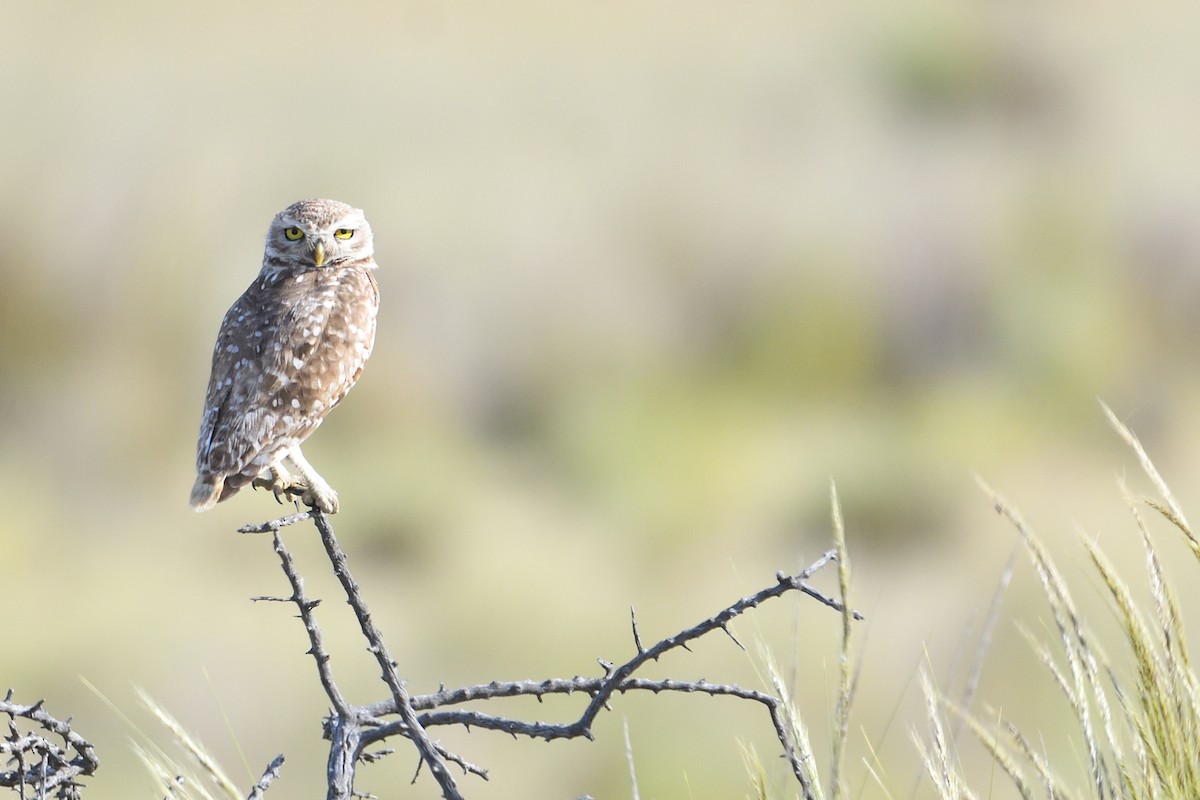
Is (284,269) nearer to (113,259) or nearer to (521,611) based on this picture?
(521,611)

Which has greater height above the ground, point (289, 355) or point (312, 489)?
point (289, 355)

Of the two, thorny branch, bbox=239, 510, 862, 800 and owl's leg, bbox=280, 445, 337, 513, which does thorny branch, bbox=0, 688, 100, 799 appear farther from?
owl's leg, bbox=280, 445, 337, 513

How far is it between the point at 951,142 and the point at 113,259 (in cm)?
1187

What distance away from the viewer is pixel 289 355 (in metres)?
3.23

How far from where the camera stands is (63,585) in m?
16.1

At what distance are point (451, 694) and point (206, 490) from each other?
1.00 m

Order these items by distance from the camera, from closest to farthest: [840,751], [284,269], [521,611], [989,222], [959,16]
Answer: [840,751], [284,269], [521,611], [989,222], [959,16]

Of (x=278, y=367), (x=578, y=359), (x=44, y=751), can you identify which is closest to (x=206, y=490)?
(x=278, y=367)

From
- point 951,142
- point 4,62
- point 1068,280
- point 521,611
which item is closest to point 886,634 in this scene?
point 521,611

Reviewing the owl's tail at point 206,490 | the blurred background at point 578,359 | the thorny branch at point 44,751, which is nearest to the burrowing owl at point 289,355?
the owl's tail at point 206,490

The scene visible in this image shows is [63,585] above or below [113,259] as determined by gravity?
below

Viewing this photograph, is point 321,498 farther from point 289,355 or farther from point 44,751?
point 44,751

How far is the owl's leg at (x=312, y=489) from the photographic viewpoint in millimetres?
3055

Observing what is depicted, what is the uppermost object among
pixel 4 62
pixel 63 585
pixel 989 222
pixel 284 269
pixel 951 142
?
pixel 4 62
